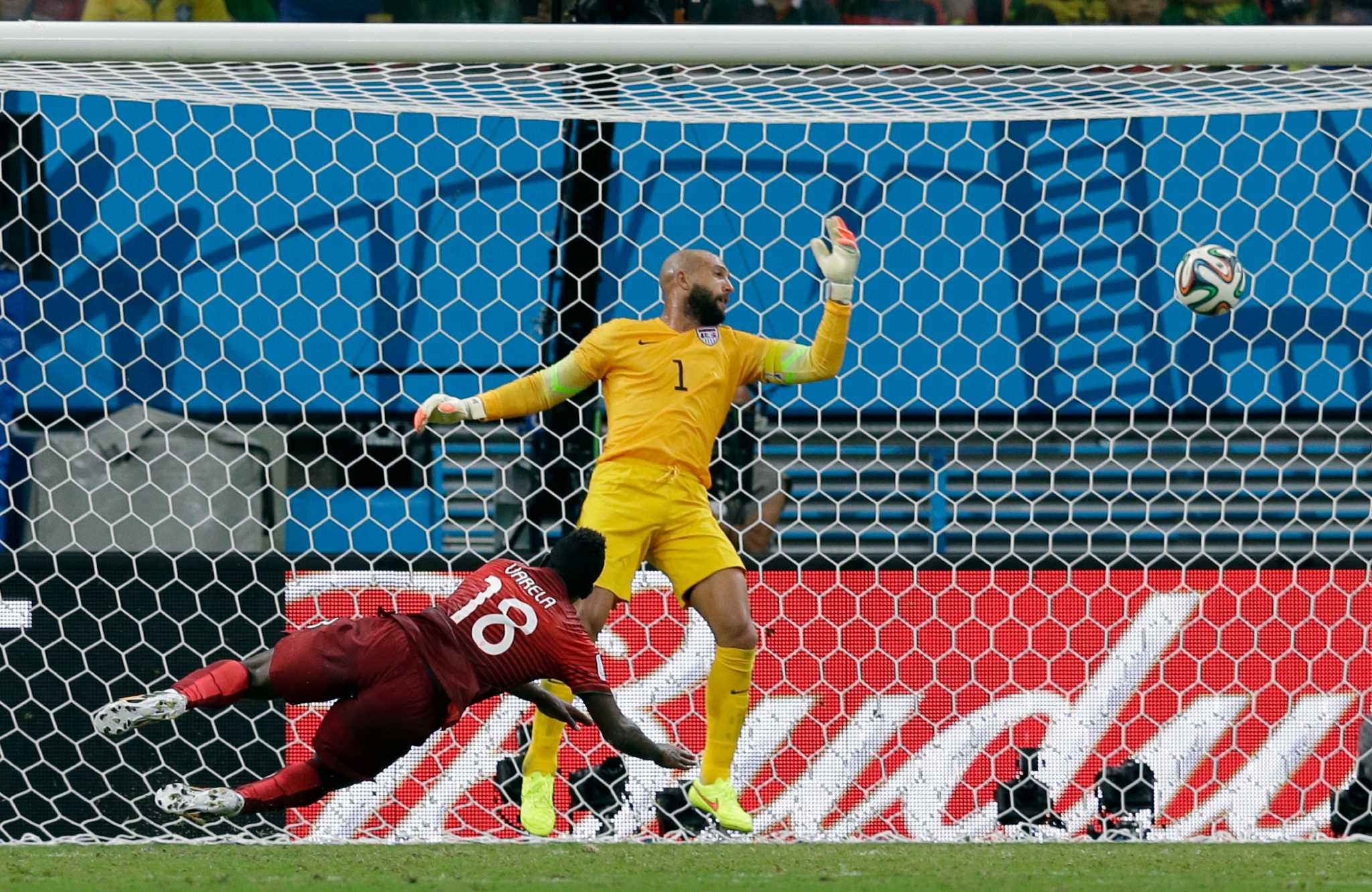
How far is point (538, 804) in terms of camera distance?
4.41m

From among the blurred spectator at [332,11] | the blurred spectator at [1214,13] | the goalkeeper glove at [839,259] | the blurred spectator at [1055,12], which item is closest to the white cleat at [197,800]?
the goalkeeper glove at [839,259]

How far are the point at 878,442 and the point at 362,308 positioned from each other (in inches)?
69.3

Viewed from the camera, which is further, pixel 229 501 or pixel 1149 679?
pixel 229 501

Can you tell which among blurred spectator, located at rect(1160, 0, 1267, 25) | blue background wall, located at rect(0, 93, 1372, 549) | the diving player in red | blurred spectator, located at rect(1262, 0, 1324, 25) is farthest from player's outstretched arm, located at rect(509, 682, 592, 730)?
blurred spectator, located at rect(1262, 0, 1324, 25)

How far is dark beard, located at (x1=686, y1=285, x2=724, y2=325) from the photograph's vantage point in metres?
4.45

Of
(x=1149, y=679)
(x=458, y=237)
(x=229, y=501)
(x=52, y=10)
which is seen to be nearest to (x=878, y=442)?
(x=1149, y=679)

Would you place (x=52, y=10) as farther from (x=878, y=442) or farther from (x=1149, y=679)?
(x=1149, y=679)

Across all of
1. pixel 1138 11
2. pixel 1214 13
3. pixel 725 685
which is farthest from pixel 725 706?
pixel 1214 13

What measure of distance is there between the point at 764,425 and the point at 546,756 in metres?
1.58

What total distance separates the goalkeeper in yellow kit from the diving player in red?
0.51 meters

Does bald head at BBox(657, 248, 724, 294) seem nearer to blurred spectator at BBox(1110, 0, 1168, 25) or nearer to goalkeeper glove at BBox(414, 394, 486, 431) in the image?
goalkeeper glove at BBox(414, 394, 486, 431)

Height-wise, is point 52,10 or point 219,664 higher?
point 52,10

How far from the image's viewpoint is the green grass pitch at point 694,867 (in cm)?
384

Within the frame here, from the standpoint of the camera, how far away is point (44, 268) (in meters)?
5.71
